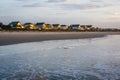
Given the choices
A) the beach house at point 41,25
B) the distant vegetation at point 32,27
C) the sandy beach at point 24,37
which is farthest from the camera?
the beach house at point 41,25

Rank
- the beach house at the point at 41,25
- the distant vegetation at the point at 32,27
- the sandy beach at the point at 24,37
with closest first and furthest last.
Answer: the sandy beach at the point at 24,37, the distant vegetation at the point at 32,27, the beach house at the point at 41,25

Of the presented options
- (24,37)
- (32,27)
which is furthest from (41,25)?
(24,37)

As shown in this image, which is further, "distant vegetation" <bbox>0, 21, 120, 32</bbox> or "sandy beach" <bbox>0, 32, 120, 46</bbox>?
"distant vegetation" <bbox>0, 21, 120, 32</bbox>

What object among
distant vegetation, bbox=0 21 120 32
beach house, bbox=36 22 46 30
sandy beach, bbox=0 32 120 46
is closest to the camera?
sandy beach, bbox=0 32 120 46

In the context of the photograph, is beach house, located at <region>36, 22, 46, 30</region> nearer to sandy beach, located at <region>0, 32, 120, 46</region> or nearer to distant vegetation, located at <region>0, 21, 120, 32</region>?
distant vegetation, located at <region>0, 21, 120, 32</region>

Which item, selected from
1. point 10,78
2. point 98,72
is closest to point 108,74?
point 98,72

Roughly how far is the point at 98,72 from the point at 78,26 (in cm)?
11512

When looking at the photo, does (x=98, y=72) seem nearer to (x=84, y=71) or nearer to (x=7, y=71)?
(x=84, y=71)

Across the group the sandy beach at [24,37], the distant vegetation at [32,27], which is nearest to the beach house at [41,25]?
the distant vegetation at [32,27]

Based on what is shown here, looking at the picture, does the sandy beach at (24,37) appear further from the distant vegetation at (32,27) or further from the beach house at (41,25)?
the beach house at (41,25)

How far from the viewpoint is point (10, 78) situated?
28.1 ft

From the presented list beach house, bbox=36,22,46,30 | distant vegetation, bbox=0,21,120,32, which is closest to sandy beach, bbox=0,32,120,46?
distant vegetation, bbox=0,21,120,32

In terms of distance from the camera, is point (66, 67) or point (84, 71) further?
point (66, 67)

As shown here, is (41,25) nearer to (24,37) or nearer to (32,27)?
(32,27)
